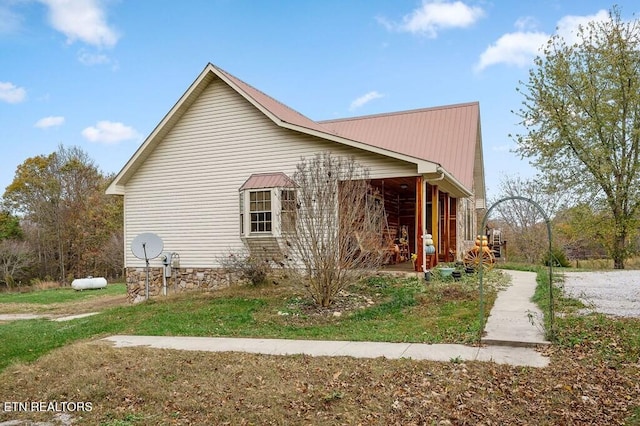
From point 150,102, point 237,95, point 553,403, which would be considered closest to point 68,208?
point 150,102

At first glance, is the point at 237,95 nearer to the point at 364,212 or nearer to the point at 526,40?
the point at 364,212

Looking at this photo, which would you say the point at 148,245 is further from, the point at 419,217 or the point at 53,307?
the point at 419,217

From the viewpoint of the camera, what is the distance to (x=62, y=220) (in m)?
30.5

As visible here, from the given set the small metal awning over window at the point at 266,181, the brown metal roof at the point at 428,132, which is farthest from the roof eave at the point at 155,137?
the small metal awning over window at the point at 266,181

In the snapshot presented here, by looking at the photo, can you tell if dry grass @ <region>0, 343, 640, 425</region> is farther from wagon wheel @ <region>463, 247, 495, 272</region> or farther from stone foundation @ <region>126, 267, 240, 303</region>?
wagon wheel @ <region>463, 247, 495, 272</region>

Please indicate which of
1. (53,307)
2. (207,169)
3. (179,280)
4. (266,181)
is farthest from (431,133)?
(53,307)

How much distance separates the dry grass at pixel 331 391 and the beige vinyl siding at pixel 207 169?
23.8 ft

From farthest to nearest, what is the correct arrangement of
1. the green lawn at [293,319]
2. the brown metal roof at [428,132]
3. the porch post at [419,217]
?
the brown metal roof at [428,132]
the porch post at [419,217]
the green lawn at [293,319]

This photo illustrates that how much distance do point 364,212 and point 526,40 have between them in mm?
12778

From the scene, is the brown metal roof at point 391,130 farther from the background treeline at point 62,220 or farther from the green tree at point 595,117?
the background treeline at point 62,220

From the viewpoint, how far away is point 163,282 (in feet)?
45.2

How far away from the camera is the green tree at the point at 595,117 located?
16.6 meters

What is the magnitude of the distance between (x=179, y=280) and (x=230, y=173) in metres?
3.57

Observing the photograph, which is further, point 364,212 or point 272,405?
point 364,212
